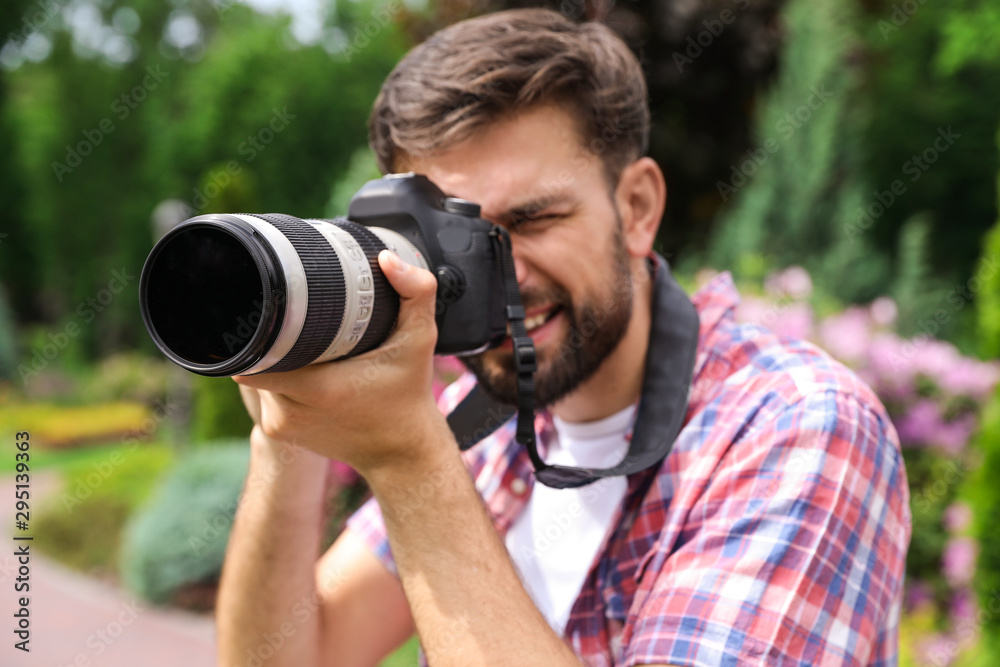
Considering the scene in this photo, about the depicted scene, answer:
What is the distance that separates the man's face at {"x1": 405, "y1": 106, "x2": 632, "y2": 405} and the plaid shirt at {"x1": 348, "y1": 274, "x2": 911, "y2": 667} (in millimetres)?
212

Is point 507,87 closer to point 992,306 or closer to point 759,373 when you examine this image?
point 759,373

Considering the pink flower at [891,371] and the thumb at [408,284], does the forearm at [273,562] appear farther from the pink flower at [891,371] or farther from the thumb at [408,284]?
the pink flower at [891,371]

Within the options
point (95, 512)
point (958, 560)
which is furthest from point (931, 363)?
point (95, 512)

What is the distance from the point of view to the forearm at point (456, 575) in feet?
3.20

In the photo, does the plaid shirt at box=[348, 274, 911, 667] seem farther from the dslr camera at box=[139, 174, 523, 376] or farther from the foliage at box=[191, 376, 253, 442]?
the foliage at box=[191, 376, 253, 442]

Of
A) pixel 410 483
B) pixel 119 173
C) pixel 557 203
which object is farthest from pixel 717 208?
pixel 119 173

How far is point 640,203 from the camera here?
154 centimetres

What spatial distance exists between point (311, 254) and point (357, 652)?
87 centimetres

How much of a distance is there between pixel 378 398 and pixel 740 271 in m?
4.78

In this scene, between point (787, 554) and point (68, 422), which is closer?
point (787, 554)

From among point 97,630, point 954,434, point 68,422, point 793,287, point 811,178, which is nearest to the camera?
point 954,434

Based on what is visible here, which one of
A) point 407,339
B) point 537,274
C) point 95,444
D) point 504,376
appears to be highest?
point 407,339

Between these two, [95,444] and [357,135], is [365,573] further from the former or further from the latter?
[357,135]

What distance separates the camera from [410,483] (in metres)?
1.03
